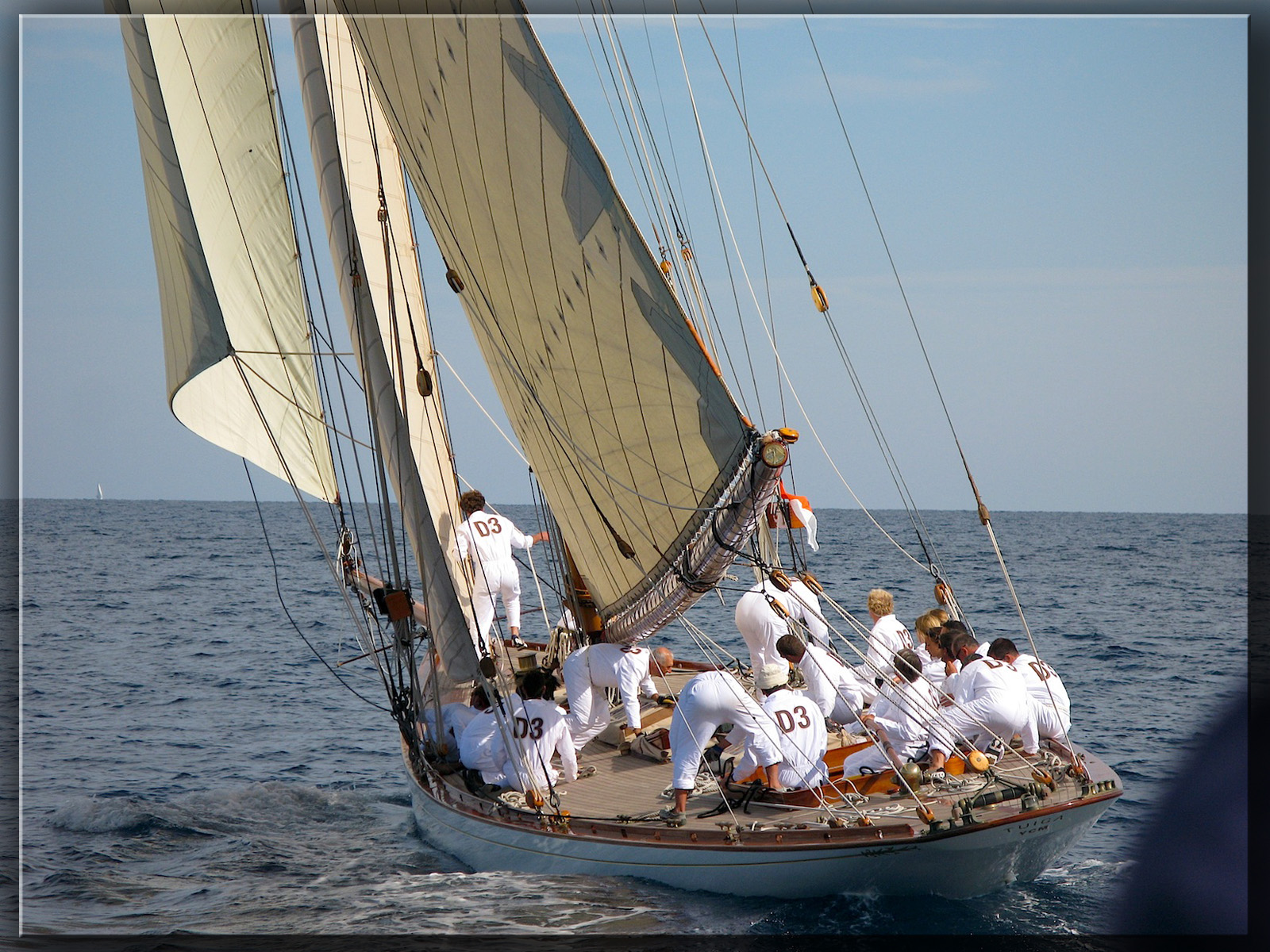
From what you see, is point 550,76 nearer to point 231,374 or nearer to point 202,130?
point 202,130

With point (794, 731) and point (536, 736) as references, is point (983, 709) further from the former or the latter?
point (536, 736)

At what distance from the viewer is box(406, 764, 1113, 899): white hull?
827 cm

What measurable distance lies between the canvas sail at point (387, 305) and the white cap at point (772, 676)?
2.58 meters

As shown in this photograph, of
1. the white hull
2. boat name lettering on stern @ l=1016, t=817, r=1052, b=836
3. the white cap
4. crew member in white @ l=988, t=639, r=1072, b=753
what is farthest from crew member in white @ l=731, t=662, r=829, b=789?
crew member in white @ l=988, t=639, r=1072, b=753

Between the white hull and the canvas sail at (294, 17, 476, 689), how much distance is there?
6.83 ft

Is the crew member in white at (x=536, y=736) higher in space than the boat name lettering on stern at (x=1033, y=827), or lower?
higher

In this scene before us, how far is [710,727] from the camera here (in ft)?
29.3

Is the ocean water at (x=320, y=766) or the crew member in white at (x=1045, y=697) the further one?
the crew member in white at (x=1045, y=697)

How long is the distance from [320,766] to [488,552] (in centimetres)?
481

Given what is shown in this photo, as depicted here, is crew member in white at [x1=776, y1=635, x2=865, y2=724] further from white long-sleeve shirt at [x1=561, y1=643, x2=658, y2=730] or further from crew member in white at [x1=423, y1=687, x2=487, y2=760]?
crew member in white at [x1=423, y1=687, x2=487, y2=760]

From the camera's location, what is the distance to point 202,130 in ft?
44.2

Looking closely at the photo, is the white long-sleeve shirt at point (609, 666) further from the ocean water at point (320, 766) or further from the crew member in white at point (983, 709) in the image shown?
the crew member in white at point (983, 709)

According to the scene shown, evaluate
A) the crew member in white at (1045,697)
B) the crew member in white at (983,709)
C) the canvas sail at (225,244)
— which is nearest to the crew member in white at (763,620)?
the crew member in white at (983,709)

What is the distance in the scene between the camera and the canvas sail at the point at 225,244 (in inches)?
504
